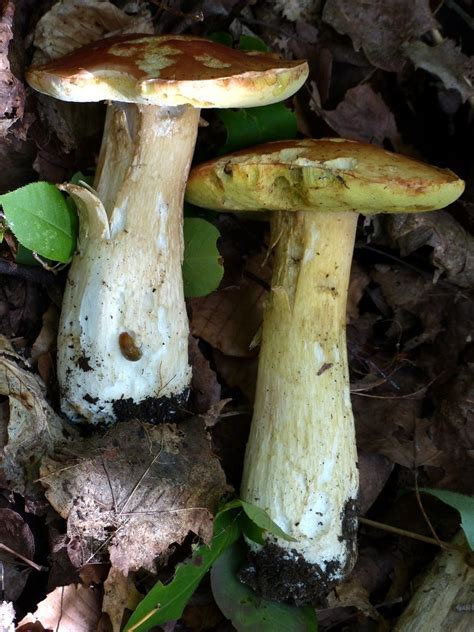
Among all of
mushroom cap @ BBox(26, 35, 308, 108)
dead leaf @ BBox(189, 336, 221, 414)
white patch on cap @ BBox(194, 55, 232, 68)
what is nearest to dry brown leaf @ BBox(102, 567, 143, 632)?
dead leaf @ BBox(189, 336, 221, 414)

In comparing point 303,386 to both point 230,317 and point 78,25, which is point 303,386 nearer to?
point 230,317

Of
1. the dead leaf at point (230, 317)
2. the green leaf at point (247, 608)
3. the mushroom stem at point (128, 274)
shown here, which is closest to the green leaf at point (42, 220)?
the mushroom stem at point (128, 274)

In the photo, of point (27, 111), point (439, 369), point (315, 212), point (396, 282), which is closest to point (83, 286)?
point (27, 111)

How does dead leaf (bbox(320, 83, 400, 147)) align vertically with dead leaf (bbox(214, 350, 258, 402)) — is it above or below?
above

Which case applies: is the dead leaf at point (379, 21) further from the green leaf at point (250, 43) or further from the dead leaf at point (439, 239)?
the dead leaf at point (439, 239)

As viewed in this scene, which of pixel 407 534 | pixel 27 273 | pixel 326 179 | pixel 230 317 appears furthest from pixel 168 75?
pixel 407 534

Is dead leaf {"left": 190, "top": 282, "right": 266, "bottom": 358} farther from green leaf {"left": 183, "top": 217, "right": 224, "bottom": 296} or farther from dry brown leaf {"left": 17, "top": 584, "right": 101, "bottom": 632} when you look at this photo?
dry brown leaf {"left": 17, "top": 584, "right": 101, "bottom": 632}

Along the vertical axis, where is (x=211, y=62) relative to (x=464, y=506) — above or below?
above
